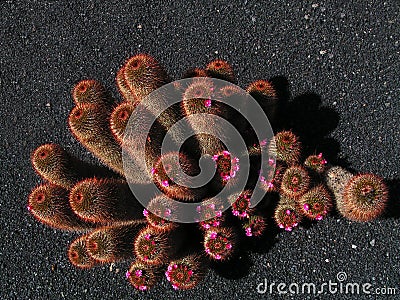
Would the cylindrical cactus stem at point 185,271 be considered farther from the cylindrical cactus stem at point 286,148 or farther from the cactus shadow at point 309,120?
the cactus shadow at point 309,120

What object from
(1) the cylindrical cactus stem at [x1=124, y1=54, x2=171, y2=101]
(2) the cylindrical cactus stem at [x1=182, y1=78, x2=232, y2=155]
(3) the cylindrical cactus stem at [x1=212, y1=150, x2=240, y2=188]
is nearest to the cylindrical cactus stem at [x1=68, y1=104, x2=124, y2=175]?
(1) the cylindrical cactus stem at [x1=124, y1=54, x2=171, y2=101]

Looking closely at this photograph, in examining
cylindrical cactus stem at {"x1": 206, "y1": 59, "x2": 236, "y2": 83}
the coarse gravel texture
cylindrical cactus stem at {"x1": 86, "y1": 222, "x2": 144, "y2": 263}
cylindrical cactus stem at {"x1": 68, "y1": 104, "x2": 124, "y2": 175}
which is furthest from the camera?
the coarse gravel texture

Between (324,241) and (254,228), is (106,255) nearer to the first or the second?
(254,228)

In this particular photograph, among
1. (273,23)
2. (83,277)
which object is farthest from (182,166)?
(273,23)

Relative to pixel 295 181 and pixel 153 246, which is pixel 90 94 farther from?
pixel 295 181

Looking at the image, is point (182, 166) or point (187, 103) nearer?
point (182, 166)

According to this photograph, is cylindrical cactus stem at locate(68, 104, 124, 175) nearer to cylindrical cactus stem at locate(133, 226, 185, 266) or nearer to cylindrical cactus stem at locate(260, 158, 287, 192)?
cylindrical cactus stem at locate(133, 226, 185, 266)

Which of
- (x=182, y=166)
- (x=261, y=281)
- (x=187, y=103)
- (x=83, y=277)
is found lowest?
(x=83, y=277)
